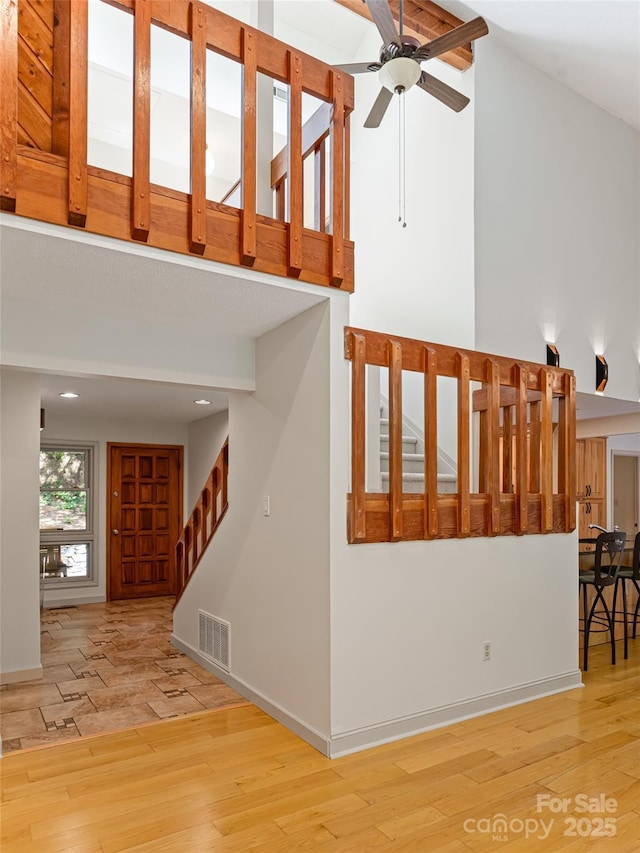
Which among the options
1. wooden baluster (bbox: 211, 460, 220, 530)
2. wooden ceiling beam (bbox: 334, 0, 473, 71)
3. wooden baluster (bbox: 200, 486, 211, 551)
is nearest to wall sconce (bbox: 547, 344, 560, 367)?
wooden ceiling beam (bbox: 334, 0, 473, 71)

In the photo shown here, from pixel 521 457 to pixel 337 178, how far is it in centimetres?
217

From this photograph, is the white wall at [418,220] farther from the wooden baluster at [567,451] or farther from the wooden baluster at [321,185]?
the wooden baluster at [321,185]

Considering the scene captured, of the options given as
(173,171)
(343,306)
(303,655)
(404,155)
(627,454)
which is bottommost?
(303,655)

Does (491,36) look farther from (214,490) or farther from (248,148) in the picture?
(214,490)

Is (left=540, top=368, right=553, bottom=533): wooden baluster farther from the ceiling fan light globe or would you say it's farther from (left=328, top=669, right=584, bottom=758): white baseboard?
the ceiling fan light globe

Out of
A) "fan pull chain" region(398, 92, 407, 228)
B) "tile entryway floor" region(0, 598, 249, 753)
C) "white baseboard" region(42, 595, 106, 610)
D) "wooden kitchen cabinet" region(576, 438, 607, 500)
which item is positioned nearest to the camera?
"tile entryway floor" region(0, 598, 249, 753)

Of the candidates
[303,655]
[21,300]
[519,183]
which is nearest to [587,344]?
[519,183]

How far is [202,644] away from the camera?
192 inches

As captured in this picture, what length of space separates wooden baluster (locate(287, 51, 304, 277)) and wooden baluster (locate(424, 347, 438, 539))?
3.40 feet

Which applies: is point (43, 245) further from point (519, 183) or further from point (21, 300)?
point (519, 183)

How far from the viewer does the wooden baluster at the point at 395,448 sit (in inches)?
139

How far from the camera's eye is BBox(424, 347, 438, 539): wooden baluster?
146 inches

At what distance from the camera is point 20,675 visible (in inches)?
179

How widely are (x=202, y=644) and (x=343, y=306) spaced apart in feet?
9.63
